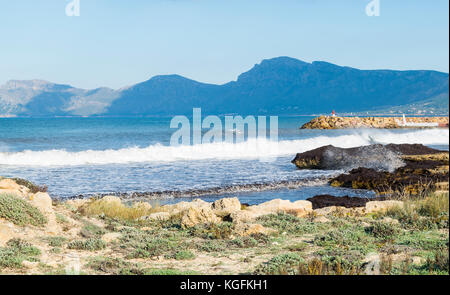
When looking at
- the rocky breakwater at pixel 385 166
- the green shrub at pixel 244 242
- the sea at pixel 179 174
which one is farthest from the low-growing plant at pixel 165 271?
the rocky breakwater at pixel 385 166

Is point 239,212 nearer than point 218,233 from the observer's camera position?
No

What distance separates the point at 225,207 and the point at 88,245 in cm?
431

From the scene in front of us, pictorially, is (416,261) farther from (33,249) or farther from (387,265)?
(33,249)

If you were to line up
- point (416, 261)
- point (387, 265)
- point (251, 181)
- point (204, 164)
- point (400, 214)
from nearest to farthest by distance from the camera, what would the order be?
point (387, 265)
point (416, 261)
point (400, 214)
point (251, 181)
point (204, 164)

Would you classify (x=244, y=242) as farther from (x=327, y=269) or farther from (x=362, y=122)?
(x=362, y=122)

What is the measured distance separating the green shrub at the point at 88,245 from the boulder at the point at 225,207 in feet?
12.1

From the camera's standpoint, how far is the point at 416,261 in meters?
7.24

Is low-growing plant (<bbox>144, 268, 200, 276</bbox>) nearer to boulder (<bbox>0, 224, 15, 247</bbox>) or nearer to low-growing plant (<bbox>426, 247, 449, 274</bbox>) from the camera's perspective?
boulder (<bbox>0, 224, 15, 247</bbox>)

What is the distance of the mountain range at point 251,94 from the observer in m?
109

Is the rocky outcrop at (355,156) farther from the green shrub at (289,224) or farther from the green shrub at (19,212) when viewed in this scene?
the green shrub at (19,212)

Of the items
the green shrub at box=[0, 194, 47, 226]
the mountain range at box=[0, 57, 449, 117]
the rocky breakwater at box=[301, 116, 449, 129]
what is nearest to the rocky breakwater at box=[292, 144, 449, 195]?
the green shrub at box=[0, 194, 47, 226]
